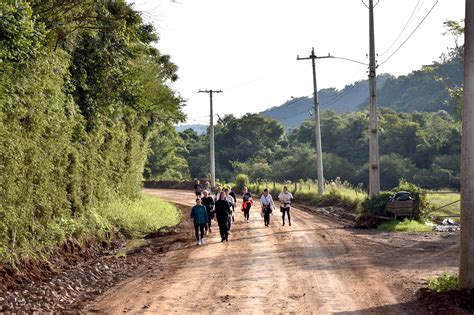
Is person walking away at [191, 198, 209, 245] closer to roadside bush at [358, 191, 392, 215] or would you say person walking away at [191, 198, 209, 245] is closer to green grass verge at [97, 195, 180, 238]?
green grass verge at [97, 195, 180, 238]

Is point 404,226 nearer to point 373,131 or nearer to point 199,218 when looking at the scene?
point 373,131

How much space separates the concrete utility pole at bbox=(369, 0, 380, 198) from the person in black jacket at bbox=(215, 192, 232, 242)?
7.70 metres

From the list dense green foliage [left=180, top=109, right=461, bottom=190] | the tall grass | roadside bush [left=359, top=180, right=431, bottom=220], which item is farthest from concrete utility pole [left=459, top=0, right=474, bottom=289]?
dense green foliage [left=180, top=109, right=461, bottom=190]

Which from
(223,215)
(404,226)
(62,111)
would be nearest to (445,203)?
(404,226)

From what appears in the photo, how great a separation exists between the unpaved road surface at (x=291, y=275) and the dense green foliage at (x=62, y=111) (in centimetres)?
310

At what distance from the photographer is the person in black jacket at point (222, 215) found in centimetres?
2058

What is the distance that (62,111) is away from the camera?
1778 centimetres

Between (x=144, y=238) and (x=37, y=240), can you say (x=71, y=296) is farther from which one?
(x=144, y=238)

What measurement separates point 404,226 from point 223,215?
7.40m

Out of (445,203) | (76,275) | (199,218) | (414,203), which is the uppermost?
(414,203)

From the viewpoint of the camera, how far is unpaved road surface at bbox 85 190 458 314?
35.3 feet

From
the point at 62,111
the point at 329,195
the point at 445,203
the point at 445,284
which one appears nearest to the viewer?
the point at 445,284

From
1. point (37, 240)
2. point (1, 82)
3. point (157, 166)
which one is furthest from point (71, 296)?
point (157, 166)

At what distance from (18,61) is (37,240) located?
13.9 feet
